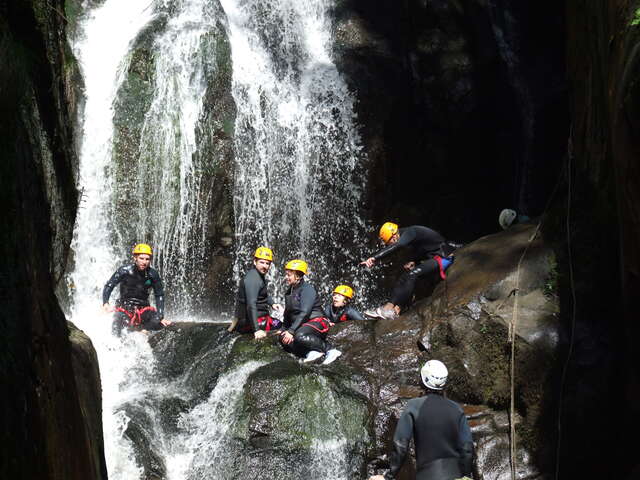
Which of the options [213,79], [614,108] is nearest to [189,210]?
[213,79]

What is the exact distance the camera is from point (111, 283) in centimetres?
1068

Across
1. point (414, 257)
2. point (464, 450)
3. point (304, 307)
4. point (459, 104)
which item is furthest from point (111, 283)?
point (459, 104)

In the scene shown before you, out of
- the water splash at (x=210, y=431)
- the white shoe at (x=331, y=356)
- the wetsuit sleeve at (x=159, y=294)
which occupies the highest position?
the wetsuit sleeve at (x=159, y=294)

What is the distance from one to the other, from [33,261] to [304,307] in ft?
18.5

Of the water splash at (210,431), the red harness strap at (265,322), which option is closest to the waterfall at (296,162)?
the red harness strap at (265,322)

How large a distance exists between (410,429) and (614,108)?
2.98 m

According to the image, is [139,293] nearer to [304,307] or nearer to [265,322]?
[265,322]

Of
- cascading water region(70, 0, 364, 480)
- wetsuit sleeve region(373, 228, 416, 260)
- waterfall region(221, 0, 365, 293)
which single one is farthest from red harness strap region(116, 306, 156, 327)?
wetsuit sleeve region(373, 228, 416, 260)

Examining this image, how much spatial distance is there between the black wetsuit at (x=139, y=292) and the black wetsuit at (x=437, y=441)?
20.2 ft

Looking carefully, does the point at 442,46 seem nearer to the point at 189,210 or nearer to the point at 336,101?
the point at 336,101

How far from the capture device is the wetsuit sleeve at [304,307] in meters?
8.88

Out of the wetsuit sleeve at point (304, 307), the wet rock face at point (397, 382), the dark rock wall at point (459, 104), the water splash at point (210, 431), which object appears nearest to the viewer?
the wet rock face at point (397, 382)

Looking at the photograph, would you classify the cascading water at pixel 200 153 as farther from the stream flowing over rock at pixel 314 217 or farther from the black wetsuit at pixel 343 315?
the black wetsuit at pixel 343 315

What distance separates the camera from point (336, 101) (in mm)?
15523
